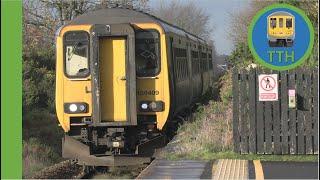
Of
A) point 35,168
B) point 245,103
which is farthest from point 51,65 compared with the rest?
point 245,103

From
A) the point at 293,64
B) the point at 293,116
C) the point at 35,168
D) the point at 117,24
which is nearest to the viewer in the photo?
the point at 293,64

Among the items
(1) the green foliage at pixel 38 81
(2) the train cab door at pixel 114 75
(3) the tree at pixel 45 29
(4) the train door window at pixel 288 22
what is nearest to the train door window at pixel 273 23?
(4) the train door window at pixel 288 22

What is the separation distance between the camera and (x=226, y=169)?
883cm

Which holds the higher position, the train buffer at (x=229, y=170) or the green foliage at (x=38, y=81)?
the green foliage at (x=38, y=81)

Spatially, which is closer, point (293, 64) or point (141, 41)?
point (293, 64)

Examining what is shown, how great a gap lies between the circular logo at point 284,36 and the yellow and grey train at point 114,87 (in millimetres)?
4112

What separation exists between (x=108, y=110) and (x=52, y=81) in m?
14.7

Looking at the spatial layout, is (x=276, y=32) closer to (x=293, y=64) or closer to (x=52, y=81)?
(x=293, y=64)

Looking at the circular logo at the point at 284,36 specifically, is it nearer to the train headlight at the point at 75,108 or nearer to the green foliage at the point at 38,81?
the train headlight at the point at 75,108

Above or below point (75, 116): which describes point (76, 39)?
above

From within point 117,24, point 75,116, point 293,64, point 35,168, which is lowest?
point 35,168

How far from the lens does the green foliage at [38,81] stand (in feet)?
79.7

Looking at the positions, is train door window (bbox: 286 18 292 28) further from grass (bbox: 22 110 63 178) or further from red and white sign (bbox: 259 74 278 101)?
grass (bbox: 22 110 63 178)

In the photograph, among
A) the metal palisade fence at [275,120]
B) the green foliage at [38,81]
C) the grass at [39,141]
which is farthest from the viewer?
the green foliage at [38,81]
